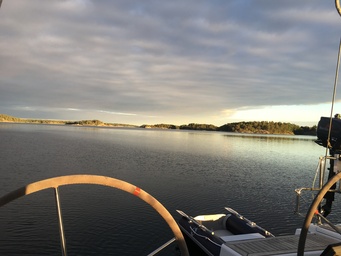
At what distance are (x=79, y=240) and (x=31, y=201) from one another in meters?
5.90

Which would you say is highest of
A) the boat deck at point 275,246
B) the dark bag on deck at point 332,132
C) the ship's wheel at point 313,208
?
the dark bag on deck at point 332,132

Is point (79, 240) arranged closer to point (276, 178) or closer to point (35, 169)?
point (35, 169)

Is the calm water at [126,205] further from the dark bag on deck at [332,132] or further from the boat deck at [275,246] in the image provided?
the boat deck at [275,246]

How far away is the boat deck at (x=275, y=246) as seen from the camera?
13.9 feet

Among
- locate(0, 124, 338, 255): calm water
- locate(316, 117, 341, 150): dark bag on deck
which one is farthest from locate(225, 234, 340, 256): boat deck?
locate(0, 124, 338, 255): calm water

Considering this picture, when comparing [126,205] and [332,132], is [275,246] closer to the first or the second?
[332,132]

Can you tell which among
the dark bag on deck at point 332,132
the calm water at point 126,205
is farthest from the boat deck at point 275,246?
the calm water at point 126,205

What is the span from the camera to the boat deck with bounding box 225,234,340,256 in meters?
4.22


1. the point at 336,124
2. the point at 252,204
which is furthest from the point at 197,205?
the point at 336,124

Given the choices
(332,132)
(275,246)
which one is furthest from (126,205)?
(275,246)

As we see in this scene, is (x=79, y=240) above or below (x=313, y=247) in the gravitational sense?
below

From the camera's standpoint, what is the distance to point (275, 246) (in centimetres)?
446

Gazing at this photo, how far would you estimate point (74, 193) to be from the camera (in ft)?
58.4

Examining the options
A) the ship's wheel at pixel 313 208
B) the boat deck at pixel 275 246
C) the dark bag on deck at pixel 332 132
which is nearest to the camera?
the ship's wheel at pixel 313 208
